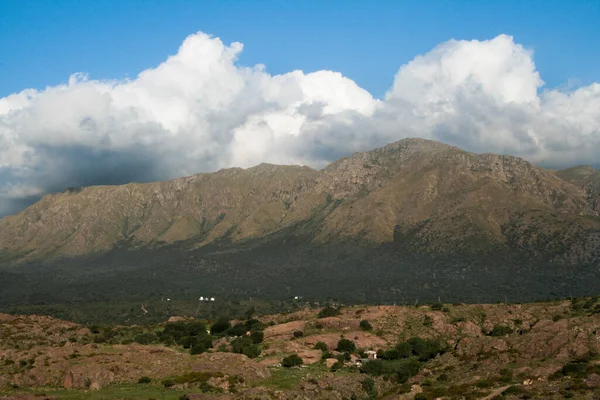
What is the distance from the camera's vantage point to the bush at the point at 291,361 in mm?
58719

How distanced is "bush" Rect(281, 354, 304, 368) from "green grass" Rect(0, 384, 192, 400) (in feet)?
48.5

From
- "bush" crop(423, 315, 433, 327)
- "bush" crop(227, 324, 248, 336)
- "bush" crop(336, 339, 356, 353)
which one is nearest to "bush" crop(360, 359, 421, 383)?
"bush" crop(336, 339, 356, 353)

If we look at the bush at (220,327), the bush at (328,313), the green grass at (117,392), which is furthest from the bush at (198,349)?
the bush at (328,313)

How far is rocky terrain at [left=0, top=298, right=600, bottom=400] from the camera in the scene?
1704 inches

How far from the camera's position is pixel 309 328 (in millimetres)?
77625


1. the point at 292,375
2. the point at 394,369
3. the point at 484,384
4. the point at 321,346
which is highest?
the point at 484,384

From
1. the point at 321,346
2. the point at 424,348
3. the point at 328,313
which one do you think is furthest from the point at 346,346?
the point at 328,313

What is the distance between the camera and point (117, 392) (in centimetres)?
4634

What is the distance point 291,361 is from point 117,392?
1906 centimetres

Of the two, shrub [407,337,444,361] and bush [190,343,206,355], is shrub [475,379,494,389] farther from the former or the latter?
bush [190,343,206,355]

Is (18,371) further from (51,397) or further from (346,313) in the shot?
(346,313)

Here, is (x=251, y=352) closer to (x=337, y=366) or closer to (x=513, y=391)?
(x=337, y=366)

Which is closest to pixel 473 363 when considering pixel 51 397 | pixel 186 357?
pixel 186 357

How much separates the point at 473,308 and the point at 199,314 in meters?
105
